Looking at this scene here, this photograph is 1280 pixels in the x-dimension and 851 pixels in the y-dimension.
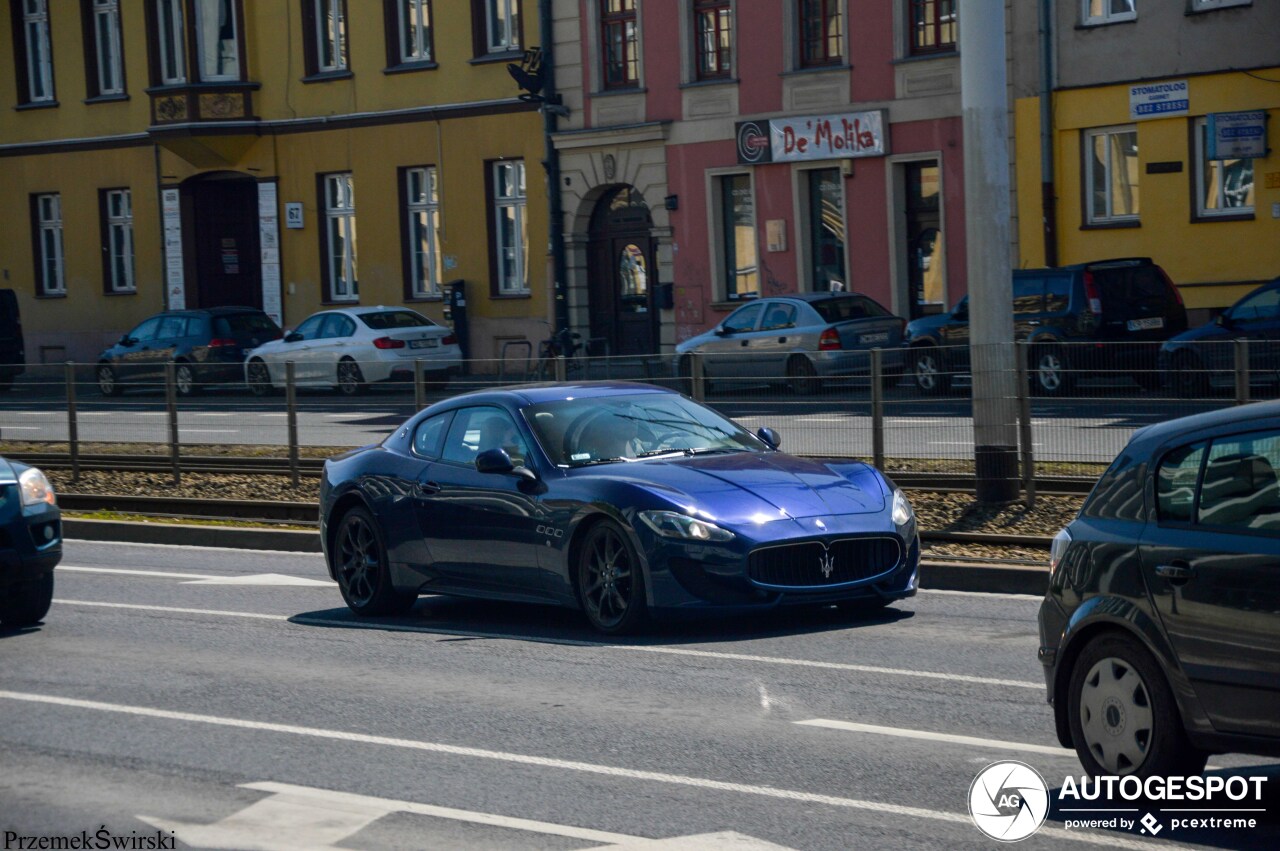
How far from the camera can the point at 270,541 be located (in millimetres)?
16844

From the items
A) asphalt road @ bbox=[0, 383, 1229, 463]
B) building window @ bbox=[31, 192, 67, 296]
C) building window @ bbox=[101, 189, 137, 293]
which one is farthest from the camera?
building window @ bbox=[31, 192, 67, 296]

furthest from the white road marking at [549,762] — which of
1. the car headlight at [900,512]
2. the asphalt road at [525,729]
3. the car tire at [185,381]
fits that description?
the car tire at [185,381]

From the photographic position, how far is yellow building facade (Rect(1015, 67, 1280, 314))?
29.0 metres

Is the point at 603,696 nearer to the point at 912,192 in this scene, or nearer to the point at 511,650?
the point at 511,650

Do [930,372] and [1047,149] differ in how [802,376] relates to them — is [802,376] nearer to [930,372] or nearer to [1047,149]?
[930,372]

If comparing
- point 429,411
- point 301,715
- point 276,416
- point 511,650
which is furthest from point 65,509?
point 301,715

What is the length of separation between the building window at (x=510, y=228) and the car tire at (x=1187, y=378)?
26004mm

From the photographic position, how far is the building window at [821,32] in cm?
3412

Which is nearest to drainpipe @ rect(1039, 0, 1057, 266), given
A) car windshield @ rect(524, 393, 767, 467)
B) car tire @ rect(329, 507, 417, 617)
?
car windshield @ rect(524, 393, 767, 467)

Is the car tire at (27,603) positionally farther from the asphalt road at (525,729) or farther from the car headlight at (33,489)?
the car headlight at (33,489)

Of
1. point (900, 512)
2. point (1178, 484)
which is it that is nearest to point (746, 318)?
point (900, 512)

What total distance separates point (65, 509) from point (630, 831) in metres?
14.9

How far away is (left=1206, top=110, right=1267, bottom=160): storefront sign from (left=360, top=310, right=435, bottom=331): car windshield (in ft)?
44.6

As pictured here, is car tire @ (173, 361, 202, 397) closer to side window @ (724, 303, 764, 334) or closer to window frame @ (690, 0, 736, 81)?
side window @ (724, 303, 764, 334)
